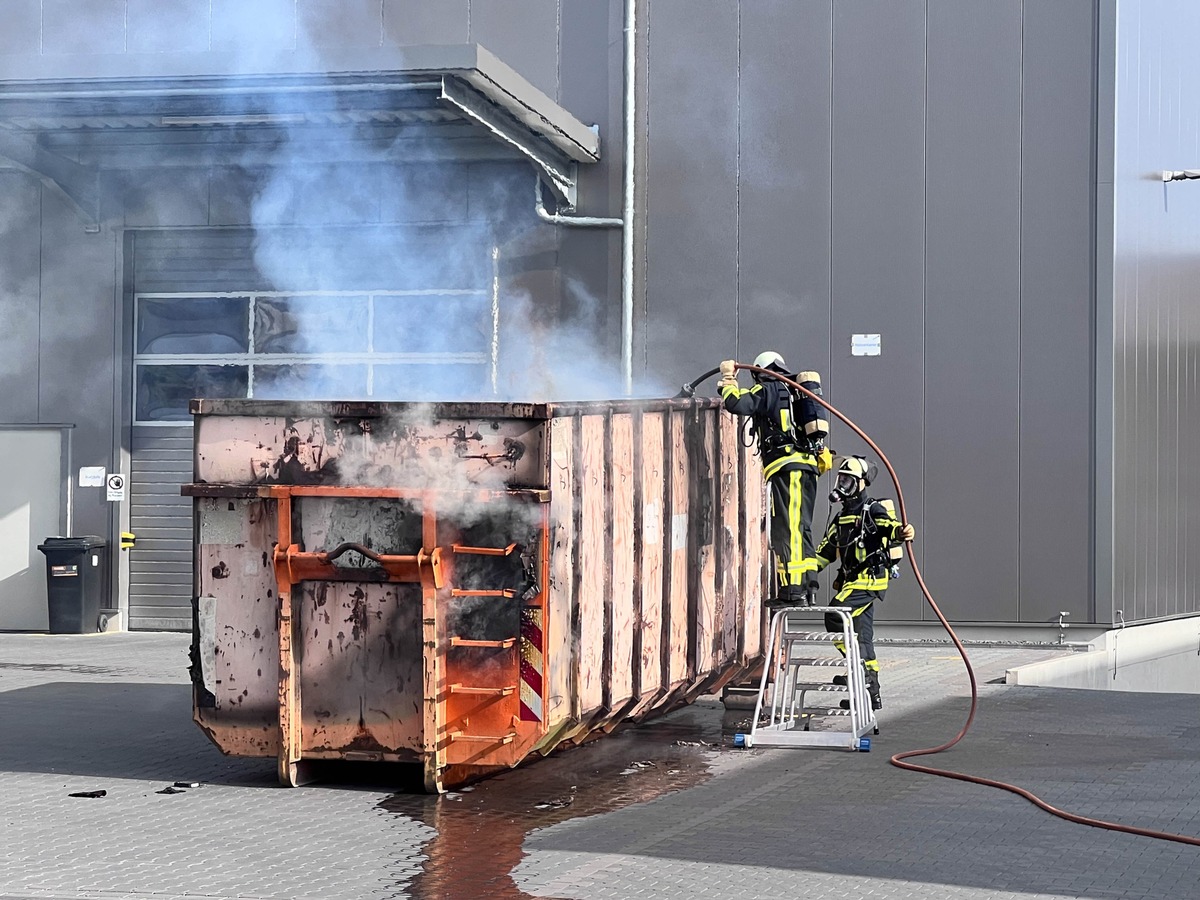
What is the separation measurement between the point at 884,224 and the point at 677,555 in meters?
6.70

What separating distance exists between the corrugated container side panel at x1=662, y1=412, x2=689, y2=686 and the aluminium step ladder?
542 mm

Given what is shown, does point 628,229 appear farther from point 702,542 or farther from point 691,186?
point 702,542

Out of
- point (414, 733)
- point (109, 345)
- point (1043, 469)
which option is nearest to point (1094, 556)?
point (1043, 469)

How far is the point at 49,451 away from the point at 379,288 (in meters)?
4.04

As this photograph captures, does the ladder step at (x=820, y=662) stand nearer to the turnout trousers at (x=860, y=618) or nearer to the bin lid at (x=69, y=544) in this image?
the turnout trousers at (x=860, y=618)

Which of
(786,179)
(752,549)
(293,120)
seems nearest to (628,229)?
(786,179)

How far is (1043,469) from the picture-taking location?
15453 millimetres

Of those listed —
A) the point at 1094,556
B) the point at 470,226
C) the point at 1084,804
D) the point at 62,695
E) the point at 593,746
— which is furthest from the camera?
the point at 470,226

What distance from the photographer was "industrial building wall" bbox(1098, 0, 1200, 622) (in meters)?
15.5

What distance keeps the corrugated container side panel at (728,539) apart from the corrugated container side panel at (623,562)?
1535 mm


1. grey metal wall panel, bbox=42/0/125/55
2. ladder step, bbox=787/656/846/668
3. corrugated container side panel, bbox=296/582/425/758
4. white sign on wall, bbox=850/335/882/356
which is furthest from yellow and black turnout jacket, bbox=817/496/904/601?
grey metal wall panel, bbox=42/0/125/55

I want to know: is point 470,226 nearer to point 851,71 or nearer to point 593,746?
point 851,71

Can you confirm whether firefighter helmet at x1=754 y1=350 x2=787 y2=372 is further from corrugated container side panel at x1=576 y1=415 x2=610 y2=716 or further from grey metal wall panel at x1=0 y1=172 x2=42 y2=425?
grey metal wall panel at x1=0 y1=172 x2=42 y2=425

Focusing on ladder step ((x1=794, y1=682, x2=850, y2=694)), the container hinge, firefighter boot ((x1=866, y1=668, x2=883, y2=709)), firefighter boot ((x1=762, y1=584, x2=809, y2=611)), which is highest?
firefighter boot ((x1=762, y1=584, x2=809, y2=611))
